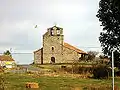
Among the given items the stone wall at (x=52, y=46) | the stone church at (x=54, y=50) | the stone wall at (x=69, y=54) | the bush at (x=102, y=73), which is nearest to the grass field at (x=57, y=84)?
the bush at (x=102, y=73)

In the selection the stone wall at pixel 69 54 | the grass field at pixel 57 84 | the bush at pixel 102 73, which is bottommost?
the grass field at pixel 57 84

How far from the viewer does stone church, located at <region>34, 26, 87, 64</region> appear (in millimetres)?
86875

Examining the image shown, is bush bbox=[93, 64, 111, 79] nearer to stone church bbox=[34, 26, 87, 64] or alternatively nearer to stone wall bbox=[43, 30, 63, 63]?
stone church bbox=[34, 26, 87, 64]

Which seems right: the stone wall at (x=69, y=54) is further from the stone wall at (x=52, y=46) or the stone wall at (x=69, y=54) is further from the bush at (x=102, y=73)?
the bush at (x=102, y=73)

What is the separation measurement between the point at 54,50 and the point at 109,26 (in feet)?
164

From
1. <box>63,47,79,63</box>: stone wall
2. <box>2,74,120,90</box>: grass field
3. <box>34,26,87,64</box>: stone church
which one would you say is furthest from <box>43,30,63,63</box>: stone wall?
<box>2,74,120,90</box>: grass field

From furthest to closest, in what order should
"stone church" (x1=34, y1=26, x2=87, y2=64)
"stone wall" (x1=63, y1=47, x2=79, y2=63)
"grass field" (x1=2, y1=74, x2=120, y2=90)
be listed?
"stone church" (x1=34, y1=26, x2=87, y2=64) → "stone wall" (x1=63, y1=47, x2=79, y2=63) → "grass field" (x1=2, y1=74, x2=120, y2=90)

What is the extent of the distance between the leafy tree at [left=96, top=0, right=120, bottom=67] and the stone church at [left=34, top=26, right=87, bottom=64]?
4522cm

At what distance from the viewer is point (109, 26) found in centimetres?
4044

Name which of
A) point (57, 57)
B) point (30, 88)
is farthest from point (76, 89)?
point (57, 57)

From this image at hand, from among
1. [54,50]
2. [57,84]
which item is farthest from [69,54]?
[57,84]

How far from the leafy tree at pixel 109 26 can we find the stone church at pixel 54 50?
148 feet

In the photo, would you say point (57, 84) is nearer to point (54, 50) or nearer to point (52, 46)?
point (52, 46)

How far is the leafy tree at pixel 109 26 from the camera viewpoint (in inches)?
1543
